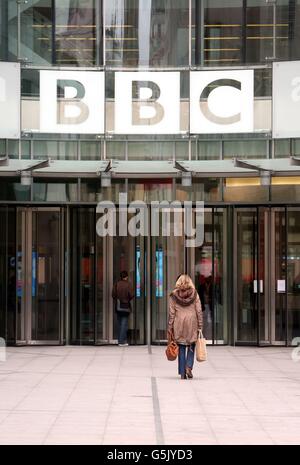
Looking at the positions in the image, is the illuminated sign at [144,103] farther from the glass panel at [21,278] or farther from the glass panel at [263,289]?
the glass panel at [263,289]

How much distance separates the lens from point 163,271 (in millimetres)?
24500

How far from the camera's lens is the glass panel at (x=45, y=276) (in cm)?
2436

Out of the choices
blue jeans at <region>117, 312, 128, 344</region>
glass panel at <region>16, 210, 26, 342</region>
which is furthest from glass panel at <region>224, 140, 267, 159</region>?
glass panel at <region>16, 210, 26, 342</region>

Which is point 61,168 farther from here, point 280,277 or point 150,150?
point 280,277

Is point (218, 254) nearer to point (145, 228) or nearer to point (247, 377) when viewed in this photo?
point (145, 228)

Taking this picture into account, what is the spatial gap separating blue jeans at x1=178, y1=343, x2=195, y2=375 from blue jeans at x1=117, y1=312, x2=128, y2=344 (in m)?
6.10

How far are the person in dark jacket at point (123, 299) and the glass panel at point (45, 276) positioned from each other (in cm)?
141

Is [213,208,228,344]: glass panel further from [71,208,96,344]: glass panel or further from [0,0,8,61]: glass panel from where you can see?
[0,0,8,61]: glass panel

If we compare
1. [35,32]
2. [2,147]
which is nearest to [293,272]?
[2,147]

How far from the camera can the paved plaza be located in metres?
11.6

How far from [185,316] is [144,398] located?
3.08 m

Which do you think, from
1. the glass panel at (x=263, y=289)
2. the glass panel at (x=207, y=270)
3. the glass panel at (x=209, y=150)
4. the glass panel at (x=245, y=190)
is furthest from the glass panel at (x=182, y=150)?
the glass panel at (x=263, y=289)
